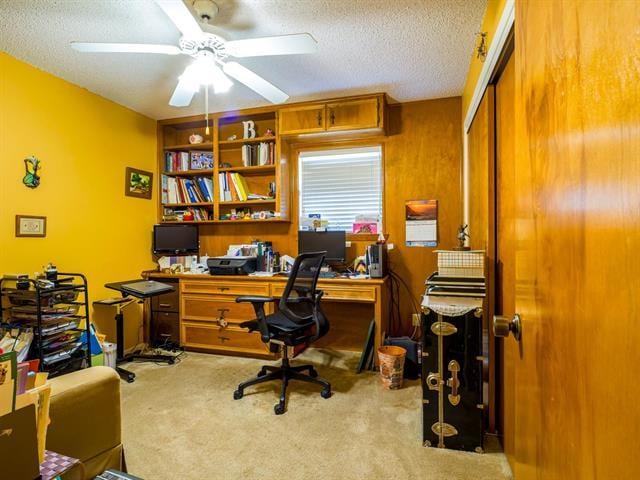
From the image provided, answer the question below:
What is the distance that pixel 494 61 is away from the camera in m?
1.68

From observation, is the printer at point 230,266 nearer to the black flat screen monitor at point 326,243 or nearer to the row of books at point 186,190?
the black flat screen monitor at point 326,243

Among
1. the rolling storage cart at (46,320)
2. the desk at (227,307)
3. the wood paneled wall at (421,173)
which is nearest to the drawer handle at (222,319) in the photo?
the desk at (227,307)

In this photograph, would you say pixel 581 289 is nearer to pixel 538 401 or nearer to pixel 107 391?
pixel 538 401

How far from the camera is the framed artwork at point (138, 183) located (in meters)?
3.35

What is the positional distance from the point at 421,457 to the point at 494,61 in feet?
6.53

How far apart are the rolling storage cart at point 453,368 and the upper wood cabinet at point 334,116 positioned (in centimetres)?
180

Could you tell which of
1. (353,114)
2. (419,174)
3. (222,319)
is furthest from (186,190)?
(419,174)

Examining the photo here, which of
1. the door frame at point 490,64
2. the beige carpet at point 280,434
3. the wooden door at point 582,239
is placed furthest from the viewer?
the beige carpet at point 280,434

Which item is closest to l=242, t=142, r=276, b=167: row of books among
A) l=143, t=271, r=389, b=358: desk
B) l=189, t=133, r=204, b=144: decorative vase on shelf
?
l=189, t=133, r=204, b=144: decorative vase on shelf

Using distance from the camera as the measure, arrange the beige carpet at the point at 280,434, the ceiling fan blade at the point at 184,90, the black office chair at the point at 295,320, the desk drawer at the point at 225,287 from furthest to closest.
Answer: the desk drawer at the point at 225,287 < the black office chair at the point at 295,320 < the ceiling fan blade at the point at 184,90 < the beige carpet at the point at 280,434

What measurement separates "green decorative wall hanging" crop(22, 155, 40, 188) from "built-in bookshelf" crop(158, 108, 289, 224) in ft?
4.00

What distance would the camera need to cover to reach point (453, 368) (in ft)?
5.80

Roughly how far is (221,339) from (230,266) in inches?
26.6

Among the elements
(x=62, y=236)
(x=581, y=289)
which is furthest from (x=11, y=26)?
(x=581, y=289)
